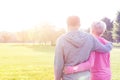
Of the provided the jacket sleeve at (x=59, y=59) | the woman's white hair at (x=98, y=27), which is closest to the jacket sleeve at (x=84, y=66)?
the jacket sleeve at (x=59, y=59)

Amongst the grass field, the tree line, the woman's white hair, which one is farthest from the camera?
the tree line

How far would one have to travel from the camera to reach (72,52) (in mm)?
5199

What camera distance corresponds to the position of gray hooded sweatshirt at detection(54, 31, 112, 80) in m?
5.13

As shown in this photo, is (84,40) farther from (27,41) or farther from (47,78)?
(27,41)

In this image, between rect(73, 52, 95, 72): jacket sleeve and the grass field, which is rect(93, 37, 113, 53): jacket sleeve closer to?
rect(73, 52, 95, 72): jacket sleeve

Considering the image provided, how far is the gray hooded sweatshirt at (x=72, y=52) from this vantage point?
513cm

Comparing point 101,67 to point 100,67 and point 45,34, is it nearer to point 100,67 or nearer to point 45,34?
point 100,67

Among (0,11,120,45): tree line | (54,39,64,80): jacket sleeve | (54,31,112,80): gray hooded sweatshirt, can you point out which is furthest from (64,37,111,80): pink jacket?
(0,11,120,45): tree line

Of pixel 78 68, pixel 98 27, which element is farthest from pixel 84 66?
pixel 98 27

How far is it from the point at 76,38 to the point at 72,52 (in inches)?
7.9

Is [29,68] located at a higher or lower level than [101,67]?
lower

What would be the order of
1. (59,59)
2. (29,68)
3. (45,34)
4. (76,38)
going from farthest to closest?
1. (45,34)
2. (29,68)
3. (76,38)
4. (59,59)

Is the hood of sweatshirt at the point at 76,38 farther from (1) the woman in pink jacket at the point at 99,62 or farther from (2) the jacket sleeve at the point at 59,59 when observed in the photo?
(1) the woman in pink jacket at the point at 99,62

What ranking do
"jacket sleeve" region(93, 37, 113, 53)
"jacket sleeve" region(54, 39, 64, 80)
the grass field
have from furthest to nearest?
the grass field < "jacket sleeve" region(93, 37, 113, 53) < "jacket sleeve" region(54, 39, 64, 80)
